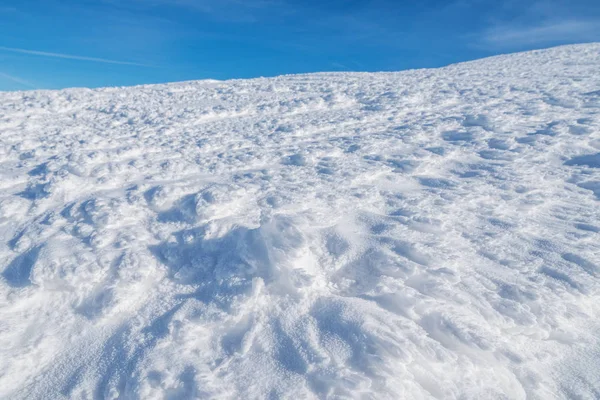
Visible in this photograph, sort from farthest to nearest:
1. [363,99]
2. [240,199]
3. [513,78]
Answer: [513,78] → [363,99] → [240,199]

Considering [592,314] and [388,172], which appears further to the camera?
[388,172]

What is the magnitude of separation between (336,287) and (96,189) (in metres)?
3.07

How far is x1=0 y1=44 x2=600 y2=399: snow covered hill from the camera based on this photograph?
7.29 ft

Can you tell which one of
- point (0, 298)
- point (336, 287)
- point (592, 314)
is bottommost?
point (592, 314)

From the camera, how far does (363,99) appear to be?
29.7ft

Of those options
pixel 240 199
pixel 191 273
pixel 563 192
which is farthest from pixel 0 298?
pixel 563 192

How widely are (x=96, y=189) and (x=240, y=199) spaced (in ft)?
5.68

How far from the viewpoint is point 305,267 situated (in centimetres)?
296

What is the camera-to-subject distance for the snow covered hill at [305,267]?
2221mm

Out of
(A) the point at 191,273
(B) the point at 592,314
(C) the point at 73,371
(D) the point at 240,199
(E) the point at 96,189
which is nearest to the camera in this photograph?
(C) the point at 73,371

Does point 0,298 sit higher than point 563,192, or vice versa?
point 0,298

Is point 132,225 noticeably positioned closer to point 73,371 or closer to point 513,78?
point 73,371

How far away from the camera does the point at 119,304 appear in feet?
8.98

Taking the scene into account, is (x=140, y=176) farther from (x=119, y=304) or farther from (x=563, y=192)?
(x=563, y=192)
